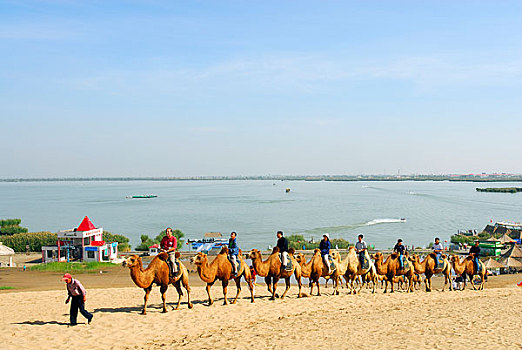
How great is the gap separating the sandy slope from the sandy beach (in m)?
0.02

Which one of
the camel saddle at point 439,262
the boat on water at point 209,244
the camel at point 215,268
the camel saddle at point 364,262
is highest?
the camel at point 215,268

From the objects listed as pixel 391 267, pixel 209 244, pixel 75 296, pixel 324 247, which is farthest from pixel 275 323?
pixel 209 244

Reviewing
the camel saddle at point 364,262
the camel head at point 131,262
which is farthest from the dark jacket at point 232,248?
the camel saddle at point 364,262

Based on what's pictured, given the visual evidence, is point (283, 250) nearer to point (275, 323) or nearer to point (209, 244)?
point (275, 323)

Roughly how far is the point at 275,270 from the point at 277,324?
282 centimetres

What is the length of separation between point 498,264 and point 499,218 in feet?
240

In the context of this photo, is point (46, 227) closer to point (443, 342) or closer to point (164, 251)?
point (164, 251)

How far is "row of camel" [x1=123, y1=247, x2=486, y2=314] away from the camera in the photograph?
41.3 feet

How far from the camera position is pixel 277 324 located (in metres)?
11.8

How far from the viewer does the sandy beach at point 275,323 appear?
1010cm

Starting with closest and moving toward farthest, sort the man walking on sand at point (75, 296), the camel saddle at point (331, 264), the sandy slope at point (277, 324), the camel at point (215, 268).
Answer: the sandy slope at point (277, 324) → the man walking on sand at point (75, 296) → the camel at point (215, 268) → the camel saddle at point (331, 264)

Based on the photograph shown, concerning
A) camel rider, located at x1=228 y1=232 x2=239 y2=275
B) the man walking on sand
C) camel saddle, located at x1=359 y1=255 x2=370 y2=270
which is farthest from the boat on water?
the man walking on sand

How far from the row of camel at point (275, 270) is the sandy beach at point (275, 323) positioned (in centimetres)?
69

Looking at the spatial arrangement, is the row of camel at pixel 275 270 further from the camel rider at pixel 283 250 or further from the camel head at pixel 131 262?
the camel rider at pixel 283 250
